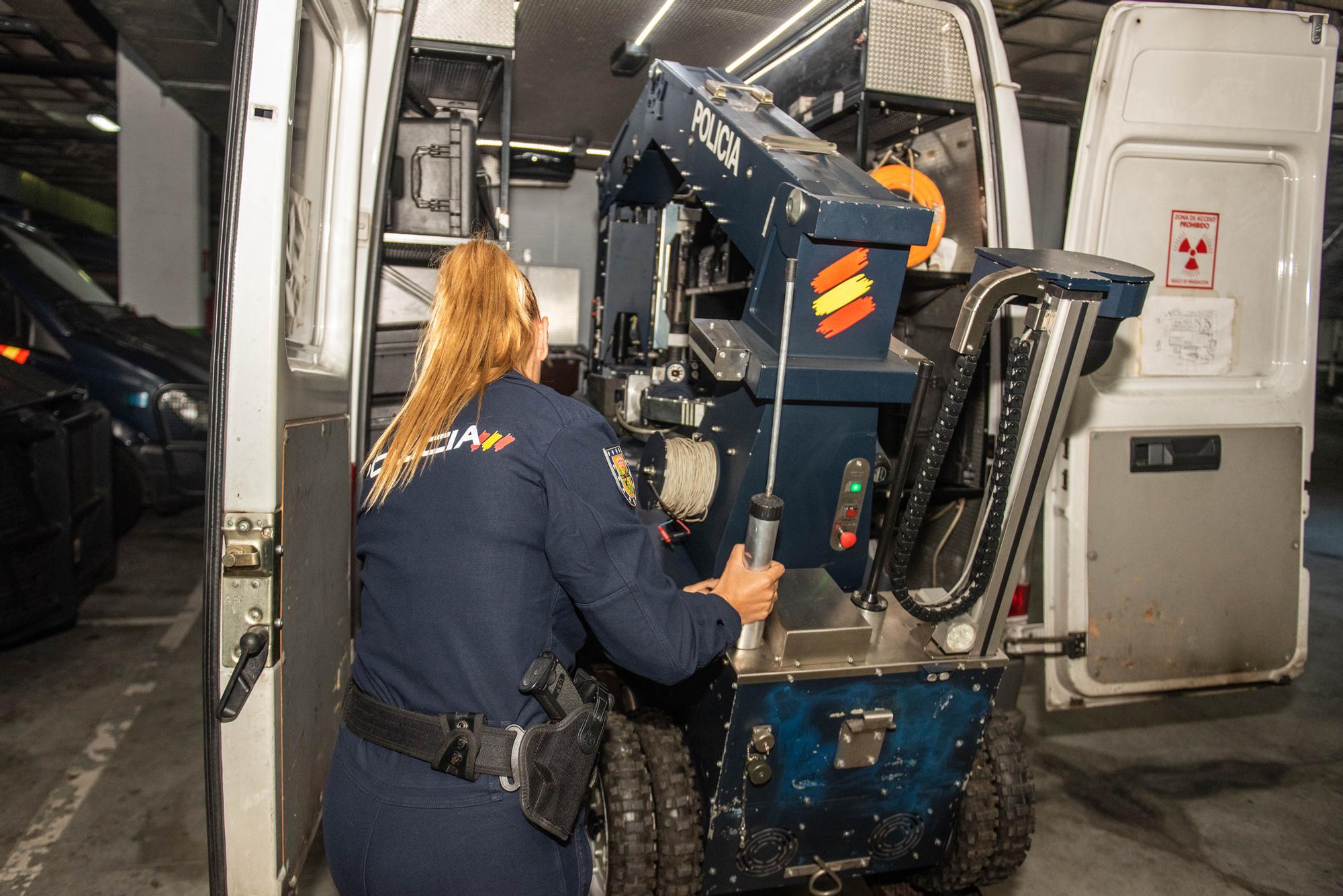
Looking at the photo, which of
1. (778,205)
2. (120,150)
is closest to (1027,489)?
(778,205)

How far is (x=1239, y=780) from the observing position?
379 cm

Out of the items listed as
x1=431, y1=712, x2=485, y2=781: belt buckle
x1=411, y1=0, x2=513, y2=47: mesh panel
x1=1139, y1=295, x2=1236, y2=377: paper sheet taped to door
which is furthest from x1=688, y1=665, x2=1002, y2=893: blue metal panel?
x1=411, y1=0, x2=513, y2=47: mesh panel

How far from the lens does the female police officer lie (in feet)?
4.85

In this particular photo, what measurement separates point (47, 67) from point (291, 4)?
10475 millimetres

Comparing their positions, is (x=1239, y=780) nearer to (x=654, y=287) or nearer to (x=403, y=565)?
(x=654, y=287)

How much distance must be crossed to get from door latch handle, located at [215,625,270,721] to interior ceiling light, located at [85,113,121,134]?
534 inches

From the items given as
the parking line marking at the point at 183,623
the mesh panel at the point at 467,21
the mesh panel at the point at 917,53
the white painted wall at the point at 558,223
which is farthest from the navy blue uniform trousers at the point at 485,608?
the white painted wall at the point at 558,223

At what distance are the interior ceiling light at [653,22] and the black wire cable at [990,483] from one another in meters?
2.45

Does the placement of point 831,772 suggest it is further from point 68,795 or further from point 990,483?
point 68,795

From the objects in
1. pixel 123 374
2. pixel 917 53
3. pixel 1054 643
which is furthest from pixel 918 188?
pixel 123 374

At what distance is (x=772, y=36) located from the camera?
3758mm

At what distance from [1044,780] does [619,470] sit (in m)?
3.19

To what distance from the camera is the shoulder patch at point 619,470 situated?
61.9 inches

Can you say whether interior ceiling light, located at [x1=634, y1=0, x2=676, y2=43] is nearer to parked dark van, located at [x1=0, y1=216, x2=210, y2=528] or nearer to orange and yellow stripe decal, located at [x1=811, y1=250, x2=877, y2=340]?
orange and yellow stripe decal, located at [x1=811, y1=250, x2=877, y2=340]
